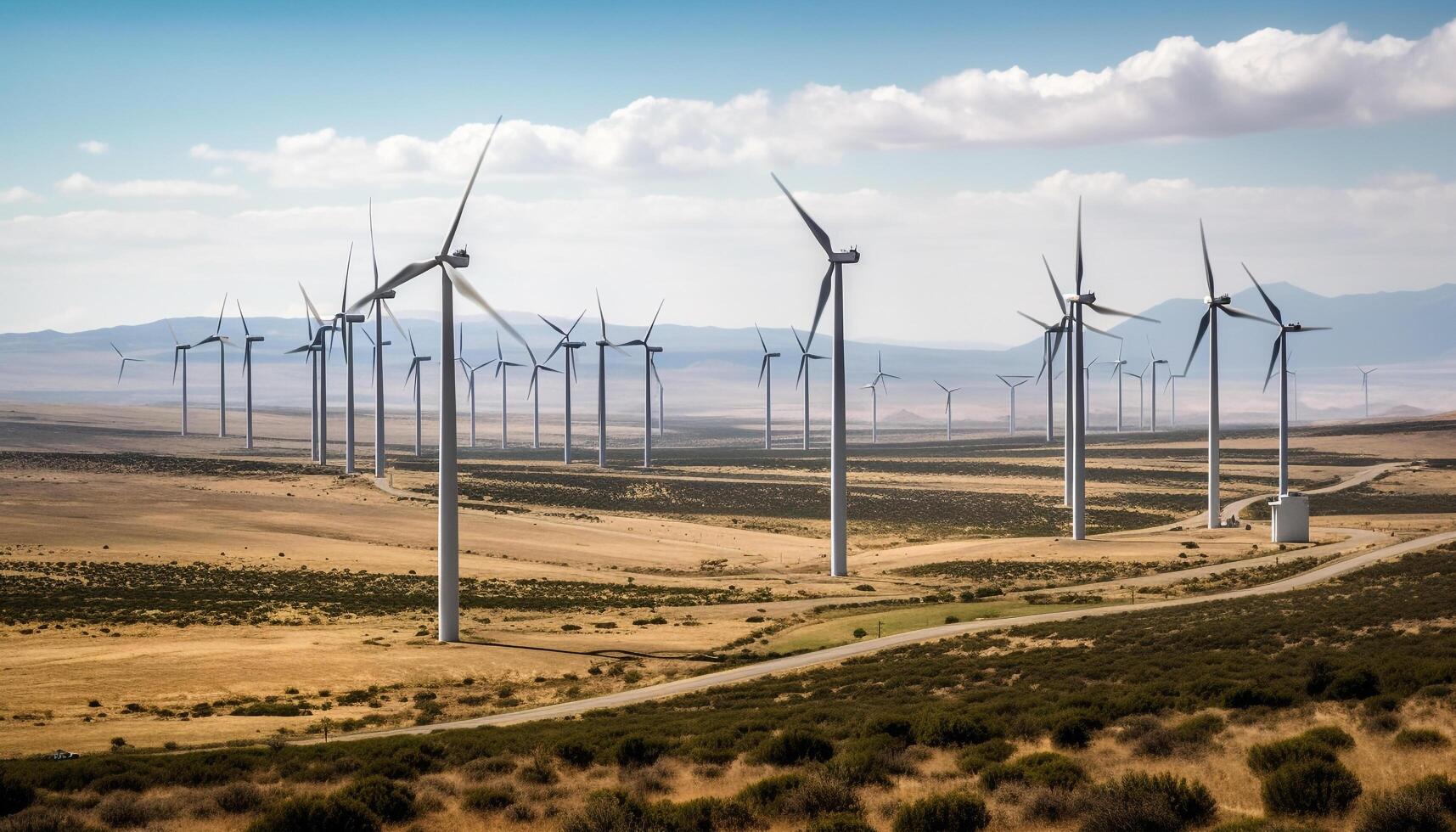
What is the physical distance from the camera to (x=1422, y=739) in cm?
2200

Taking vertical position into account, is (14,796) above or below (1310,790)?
below

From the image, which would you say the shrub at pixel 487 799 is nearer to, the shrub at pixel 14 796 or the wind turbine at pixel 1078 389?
the shrub at pixel 14 796

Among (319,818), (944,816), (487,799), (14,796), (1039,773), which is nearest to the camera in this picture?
(944,816)

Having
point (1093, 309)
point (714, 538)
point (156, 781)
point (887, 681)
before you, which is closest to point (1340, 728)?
point (887, 681)

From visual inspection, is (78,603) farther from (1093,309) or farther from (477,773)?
(1093,309)

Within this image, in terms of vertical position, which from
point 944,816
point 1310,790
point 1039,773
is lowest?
point 944,816

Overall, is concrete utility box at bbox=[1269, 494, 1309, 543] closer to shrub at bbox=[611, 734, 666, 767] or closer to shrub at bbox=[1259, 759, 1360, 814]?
shrub at bbox=[1259, 759, 1360, 814]

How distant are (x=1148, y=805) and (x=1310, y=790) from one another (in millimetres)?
2672

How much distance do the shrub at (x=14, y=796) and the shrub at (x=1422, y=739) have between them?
24274 mm

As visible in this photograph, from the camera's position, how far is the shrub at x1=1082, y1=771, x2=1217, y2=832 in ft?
62.7

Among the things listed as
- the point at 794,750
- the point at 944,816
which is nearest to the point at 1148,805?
the point at 944,816

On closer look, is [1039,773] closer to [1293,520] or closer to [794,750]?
[794,750]

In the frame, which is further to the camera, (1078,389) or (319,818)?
(1078,389)

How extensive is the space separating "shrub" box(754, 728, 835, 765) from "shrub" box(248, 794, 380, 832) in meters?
7.78
